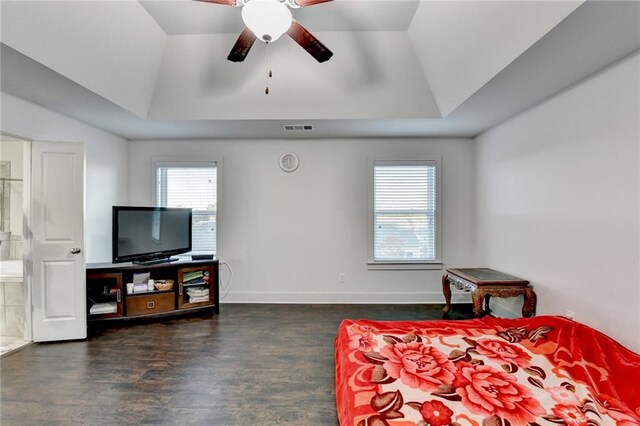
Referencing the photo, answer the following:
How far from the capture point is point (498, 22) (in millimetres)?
2088

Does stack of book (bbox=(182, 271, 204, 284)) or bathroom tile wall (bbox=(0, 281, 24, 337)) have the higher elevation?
stack of book (bbox=(182, 271, 204, 284))

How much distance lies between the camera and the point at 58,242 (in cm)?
306

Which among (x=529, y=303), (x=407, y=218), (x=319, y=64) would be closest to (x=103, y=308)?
(x=319, y=64)

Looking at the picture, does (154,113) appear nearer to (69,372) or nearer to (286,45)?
(286,45)

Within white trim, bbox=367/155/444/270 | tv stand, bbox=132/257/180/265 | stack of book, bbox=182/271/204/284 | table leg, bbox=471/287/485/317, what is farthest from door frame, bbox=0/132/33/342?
table leg, bbox=471/287/485/317

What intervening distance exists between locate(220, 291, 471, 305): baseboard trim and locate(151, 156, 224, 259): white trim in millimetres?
706

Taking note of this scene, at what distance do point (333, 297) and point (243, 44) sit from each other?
3.32m

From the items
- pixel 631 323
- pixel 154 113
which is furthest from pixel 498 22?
pixel 154 113

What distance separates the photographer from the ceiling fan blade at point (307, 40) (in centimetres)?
202

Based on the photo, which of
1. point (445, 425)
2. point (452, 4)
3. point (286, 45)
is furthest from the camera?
point (286, 45)

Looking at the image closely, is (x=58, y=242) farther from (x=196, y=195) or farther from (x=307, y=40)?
(x=307, y=40)

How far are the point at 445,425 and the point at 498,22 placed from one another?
248 centimetres

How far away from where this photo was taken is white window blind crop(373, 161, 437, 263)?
4293 mm

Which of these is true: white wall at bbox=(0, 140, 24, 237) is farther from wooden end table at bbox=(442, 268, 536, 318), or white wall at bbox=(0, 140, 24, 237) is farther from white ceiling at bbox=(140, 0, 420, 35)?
wooden end table at bbox=(442, 268, 536, 318)
